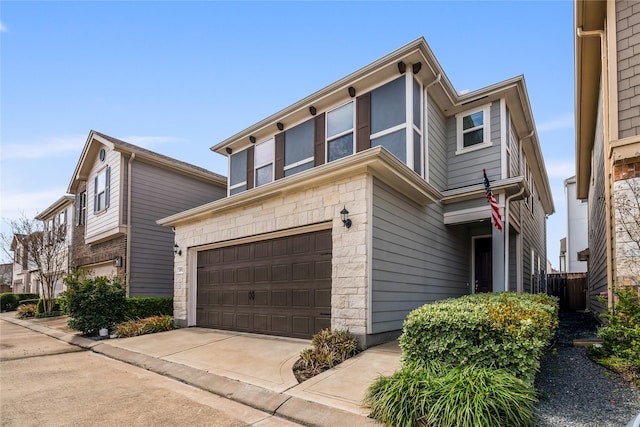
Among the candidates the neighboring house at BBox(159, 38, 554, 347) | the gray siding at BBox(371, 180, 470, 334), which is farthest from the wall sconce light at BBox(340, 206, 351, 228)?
the gray siding at BBox(371, 180, 470, 334)

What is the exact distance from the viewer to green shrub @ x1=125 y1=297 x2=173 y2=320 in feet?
36.3

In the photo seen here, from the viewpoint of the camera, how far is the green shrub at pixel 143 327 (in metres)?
9.55

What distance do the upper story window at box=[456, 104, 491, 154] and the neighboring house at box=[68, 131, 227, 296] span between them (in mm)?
10348

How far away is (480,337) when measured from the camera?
4.07 meters

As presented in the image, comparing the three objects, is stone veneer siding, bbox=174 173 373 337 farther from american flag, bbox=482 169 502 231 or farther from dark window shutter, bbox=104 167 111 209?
dark window shutter, bbox=104 167 111 209

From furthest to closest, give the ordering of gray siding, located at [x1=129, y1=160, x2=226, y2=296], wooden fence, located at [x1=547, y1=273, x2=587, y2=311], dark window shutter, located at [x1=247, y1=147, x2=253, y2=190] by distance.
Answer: wooden fence, located at [x1=547, y1=273, x2=587, y2=311], gray siding, located at [x1=129, y1=160, x2=226, y2=296], dark window shutter, located at [x1=247, y1=147, x2=253, y2=190]

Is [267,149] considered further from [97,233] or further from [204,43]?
[97,233]

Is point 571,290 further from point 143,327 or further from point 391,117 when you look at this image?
point 143,327

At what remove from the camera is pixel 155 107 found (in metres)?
11.6

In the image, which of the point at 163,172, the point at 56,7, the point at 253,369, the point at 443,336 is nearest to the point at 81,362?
the point at 253,369

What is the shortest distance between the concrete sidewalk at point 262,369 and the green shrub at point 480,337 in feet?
3.14

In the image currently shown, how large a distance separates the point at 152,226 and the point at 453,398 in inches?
523

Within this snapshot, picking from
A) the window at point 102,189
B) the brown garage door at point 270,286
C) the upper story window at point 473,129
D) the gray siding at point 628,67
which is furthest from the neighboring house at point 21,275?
the gray siding at point 628,67

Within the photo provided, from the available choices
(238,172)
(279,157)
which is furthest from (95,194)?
(279,157)
